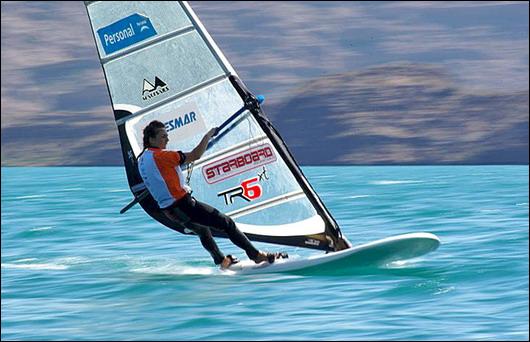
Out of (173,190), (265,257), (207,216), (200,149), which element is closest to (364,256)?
(265,257)

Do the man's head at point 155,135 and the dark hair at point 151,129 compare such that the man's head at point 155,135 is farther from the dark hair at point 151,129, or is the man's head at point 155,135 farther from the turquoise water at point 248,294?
the turquoise water at point 248,294

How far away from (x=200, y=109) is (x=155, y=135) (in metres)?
0.88

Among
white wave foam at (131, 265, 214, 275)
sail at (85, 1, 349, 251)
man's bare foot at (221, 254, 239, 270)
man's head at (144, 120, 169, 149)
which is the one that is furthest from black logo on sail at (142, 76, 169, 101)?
white wave foam at (131, 265, 214, 275)

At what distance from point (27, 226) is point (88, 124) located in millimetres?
67497

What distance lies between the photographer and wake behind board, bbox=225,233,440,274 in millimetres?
10930

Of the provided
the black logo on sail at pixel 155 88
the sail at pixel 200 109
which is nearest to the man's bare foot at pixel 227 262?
the sail at pixel 200 109

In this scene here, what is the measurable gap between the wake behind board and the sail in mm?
281

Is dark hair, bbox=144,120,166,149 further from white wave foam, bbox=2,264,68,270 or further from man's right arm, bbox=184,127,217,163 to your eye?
white wave foam, bbox=2,264,68,270

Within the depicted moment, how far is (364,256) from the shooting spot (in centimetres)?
1101

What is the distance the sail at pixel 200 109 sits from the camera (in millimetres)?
11102

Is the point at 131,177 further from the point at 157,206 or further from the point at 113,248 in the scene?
the point at 113,248

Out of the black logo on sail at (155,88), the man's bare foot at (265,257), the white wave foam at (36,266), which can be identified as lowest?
the white wave foam at (36,266)

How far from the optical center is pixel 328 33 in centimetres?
10594

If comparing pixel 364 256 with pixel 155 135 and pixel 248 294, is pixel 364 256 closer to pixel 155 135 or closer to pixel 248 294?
pixel 248 294
